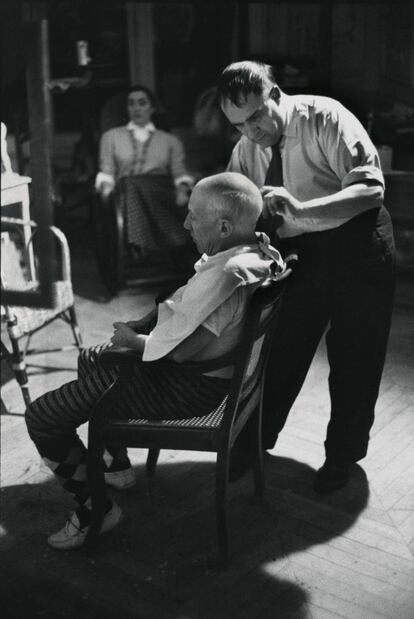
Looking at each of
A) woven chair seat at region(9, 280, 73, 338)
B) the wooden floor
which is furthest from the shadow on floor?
woven chair seat at region(9, 280, 73, 338)

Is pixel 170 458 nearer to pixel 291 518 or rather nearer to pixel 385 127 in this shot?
pixel 291 518

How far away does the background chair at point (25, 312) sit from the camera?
3.39 meters

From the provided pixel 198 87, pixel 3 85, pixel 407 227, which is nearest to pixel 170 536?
pixel 407 227

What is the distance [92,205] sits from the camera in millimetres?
5426

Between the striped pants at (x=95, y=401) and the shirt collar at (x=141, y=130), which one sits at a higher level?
the shirt collar at (x=141, y=130)

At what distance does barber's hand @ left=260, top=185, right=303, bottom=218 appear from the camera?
233 centimetres

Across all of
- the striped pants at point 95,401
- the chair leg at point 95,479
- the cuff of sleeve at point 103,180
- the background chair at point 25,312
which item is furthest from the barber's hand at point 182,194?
the chair leg at point 95,479

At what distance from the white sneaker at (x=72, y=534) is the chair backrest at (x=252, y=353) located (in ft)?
1.66

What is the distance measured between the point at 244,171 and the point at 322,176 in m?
0.30

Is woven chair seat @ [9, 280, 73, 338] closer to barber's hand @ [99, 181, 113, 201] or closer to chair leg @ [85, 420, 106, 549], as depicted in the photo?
chair leg @ [85, 420, 106, 549]

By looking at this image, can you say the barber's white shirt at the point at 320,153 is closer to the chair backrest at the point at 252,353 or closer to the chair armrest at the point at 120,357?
the chair backrest at the point at 252,353

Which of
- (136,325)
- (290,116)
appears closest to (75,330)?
(136,325)

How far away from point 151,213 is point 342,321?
2.60 meters

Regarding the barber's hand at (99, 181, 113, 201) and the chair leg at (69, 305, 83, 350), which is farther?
the barber's hand at (99, 181, 113, 201)
